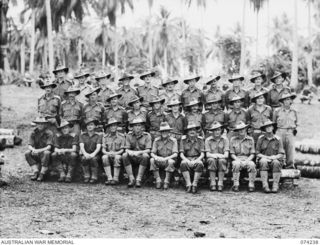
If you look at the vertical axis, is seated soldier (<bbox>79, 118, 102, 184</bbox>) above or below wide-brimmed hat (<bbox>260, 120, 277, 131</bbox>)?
below

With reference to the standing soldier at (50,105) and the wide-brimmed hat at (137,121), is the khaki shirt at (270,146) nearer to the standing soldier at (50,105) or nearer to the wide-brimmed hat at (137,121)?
the wide-brimmed hat at (137,121)

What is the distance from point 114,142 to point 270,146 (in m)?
2.44

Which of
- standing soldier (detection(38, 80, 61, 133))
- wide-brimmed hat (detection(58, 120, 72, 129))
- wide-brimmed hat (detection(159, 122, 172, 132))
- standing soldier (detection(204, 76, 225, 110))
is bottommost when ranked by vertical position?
wide-brimmed hat (detection(159, 122, 172, 132))

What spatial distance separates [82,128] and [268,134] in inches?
123

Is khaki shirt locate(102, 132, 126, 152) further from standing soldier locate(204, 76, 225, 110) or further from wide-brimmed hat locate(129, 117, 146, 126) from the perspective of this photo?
standing soldier locate(204, 76, 225, 110)

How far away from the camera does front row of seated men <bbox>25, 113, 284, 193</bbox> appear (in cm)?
770

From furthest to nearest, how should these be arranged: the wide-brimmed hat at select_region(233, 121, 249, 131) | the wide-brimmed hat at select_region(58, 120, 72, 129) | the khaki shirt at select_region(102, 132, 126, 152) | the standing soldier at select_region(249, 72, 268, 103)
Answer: the standing soldier at select_region(249, 72, 268, 103)
the wide-brimmed hat at select_region(58, 120, 72, 129)
the khaki shirt at select_region(102, 132, 126, 152)
the wide-brimmed hat at select_region(233, 121, 249, 131)

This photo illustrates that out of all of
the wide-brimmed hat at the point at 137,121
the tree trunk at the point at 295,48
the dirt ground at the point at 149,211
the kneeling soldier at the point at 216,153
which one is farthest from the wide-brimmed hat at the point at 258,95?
the tree trunk at the point at 295,48

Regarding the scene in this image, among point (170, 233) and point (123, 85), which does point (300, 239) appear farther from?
point (123, 85)

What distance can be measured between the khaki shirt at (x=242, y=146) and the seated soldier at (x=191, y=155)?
496 millimetres

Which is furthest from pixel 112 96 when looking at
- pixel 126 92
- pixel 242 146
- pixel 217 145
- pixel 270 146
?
pixel 270 146

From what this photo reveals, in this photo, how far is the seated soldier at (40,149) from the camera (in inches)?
319

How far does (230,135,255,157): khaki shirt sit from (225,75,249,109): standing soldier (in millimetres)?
1135

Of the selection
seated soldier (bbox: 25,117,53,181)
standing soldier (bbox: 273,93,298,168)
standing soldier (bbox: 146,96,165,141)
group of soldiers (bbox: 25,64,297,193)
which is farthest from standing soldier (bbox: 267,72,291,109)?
seated soldier (bbox: 25,117,53,181)
